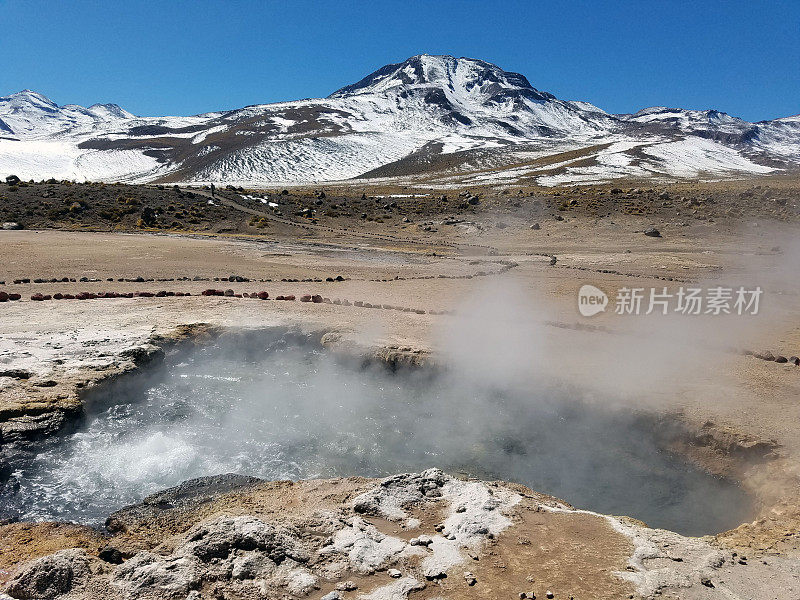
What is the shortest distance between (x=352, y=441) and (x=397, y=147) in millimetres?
104550

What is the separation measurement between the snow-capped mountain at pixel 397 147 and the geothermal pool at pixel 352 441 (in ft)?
194

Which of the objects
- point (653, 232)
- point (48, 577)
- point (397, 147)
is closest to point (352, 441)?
point (48, 577)

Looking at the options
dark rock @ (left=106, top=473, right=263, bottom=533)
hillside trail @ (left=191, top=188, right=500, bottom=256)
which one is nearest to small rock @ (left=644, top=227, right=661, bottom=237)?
hillside trail @ (left=191, top=188, right=500, bottom=256)

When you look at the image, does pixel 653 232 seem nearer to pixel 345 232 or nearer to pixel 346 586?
pixel 345 232

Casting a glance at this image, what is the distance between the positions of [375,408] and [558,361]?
11.4ft

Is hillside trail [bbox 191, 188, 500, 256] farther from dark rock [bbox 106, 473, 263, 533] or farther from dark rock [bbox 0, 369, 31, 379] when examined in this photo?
dark rock [bbox 106, 473, 263, 533]

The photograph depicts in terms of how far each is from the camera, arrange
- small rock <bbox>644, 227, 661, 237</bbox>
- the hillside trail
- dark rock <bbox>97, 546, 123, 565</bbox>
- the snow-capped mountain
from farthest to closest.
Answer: the snow-capped mountain, small rock <bbox>644, 227, 661, 237</bbox>, the hillside trail, dark rock <bbox>97, 546, 123, 565</bbox>

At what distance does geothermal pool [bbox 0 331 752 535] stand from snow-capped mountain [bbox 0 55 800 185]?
194 ft

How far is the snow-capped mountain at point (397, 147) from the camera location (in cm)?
8494

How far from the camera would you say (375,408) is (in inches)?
326

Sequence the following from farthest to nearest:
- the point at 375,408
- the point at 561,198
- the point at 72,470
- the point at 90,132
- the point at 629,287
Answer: the point at 90,132
the point at 561,198
the point at 629,287
the point at 375,408
the point at 72,470

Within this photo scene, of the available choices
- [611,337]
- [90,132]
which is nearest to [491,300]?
[611,337]

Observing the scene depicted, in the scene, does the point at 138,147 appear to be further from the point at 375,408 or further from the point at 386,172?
the point at 375,408

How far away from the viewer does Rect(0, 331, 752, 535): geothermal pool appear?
6.05 m
